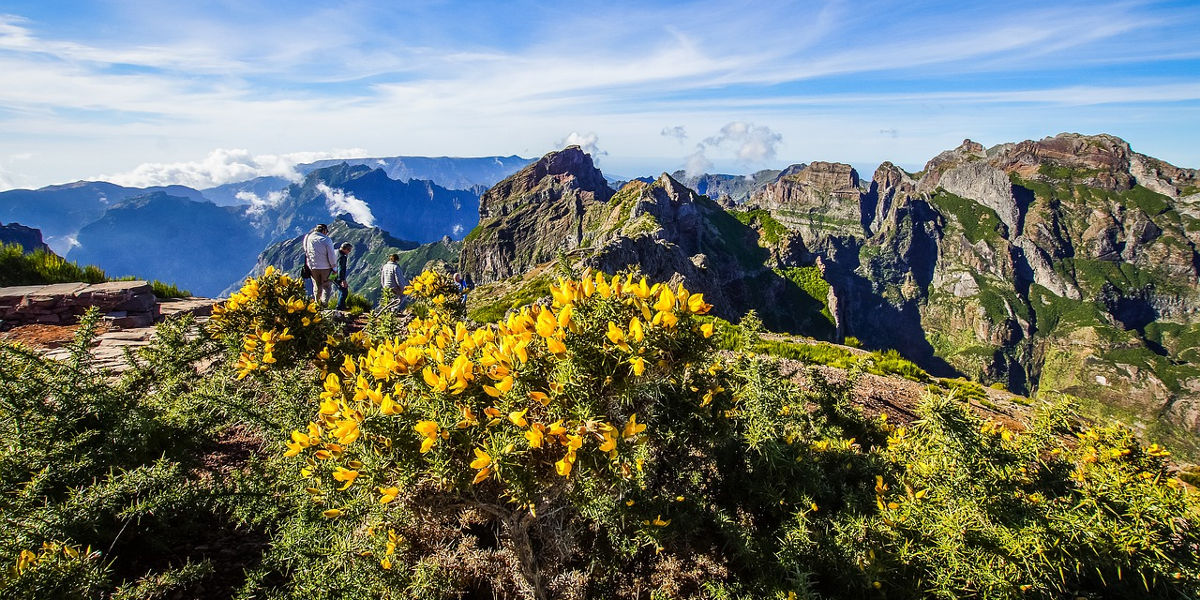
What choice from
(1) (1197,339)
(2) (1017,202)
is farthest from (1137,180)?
(1) (1197,339)

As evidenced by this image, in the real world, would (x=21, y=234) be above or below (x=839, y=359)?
above

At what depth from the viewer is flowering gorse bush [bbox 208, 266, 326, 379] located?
17.6 ft

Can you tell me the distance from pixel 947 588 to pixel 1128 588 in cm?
127

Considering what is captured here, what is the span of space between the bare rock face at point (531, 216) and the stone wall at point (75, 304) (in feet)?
341

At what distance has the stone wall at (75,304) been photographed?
905cm

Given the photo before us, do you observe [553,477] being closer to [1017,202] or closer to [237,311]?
[237,311]

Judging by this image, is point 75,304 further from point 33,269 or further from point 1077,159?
point 1077,159

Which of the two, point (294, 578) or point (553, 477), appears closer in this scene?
point (553, 477)

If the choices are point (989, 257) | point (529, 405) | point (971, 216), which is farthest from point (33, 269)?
point (971, 216)

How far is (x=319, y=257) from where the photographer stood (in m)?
11.3

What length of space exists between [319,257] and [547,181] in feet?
501

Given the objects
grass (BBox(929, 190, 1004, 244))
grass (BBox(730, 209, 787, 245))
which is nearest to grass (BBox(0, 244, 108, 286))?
grass (BBox(730, 209, 787, 245))

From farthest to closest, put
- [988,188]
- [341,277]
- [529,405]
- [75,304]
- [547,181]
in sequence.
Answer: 1. [988,188]
2. [547,181]
3. [341,277]
4. [75,304]
5. [529,405]

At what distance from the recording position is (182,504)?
146 inches
